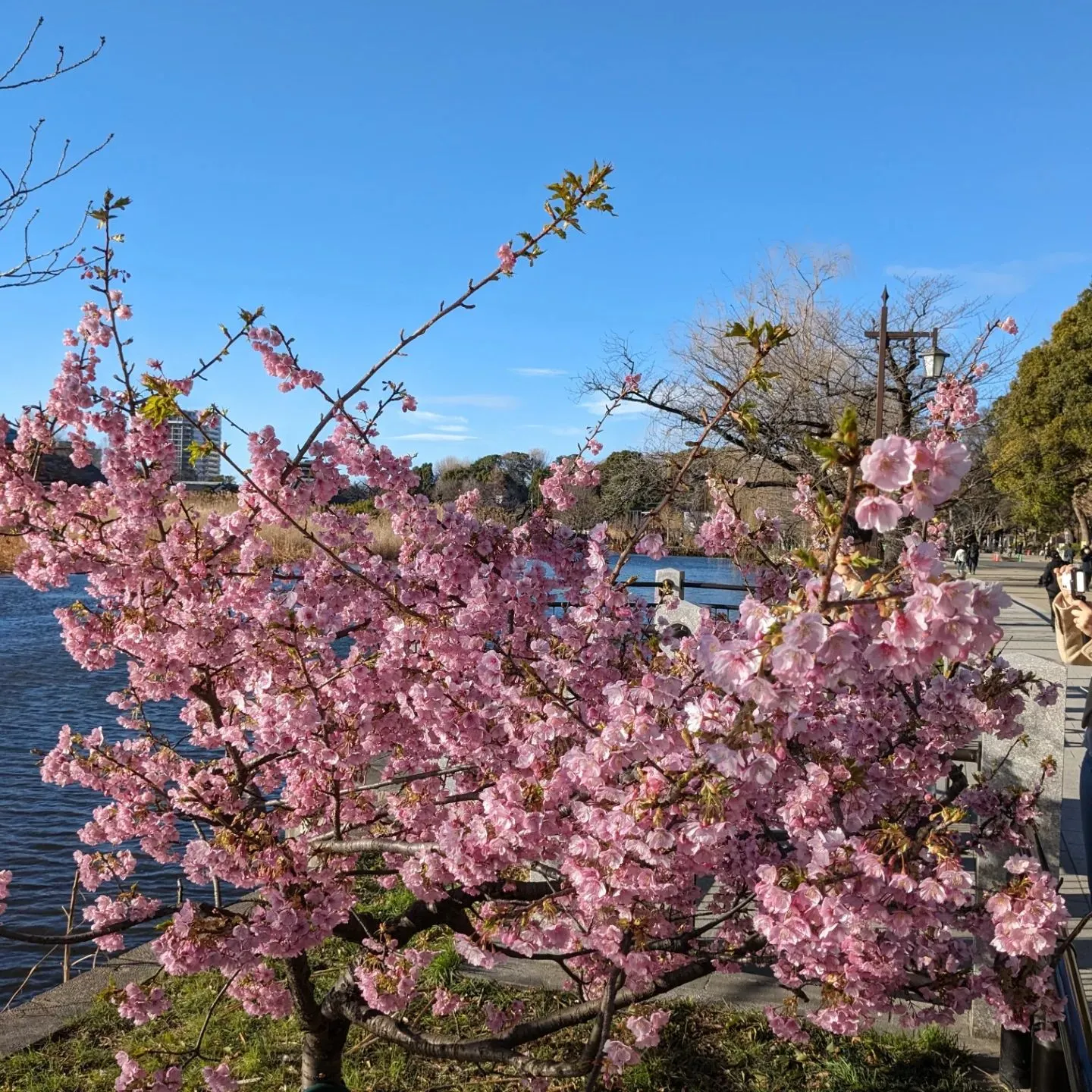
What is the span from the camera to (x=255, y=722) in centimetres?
359

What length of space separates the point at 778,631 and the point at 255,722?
8.49 feet

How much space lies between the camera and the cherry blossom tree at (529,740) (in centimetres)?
207

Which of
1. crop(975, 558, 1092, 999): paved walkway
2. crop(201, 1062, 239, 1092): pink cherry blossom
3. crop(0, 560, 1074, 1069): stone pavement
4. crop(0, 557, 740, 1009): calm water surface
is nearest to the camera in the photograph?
crop(201, 1062, 239, 1092): pink cherry blossom

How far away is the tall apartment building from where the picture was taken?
3.58 meters

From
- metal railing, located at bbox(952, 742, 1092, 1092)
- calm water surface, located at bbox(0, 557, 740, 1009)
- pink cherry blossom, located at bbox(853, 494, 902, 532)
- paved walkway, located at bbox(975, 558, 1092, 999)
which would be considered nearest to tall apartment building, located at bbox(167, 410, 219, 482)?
calm water surface, located at bbox(0, 557, 740, 1009)

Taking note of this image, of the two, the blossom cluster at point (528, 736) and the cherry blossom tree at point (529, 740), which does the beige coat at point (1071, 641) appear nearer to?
the cherry blossom tree at point (529, 740)

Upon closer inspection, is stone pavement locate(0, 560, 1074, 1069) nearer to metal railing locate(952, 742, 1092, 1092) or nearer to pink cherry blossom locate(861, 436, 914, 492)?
metal railing locate(952, 742, 1092, 1092)

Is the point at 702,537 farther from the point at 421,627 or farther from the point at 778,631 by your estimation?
the point at 778,631

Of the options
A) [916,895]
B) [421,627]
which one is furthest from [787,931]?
[421,627]

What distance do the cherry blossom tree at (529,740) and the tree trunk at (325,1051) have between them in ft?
0.04

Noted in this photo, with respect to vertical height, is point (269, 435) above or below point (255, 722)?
above

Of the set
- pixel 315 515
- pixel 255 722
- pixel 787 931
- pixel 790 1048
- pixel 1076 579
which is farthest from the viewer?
pixel 1076 579

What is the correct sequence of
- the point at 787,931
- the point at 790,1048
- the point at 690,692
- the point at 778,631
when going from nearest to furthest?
the point at 778,631, the point at 787,931, the point at 690,692, the point at 790,1048

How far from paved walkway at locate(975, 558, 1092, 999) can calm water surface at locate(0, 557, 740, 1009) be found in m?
3.27
